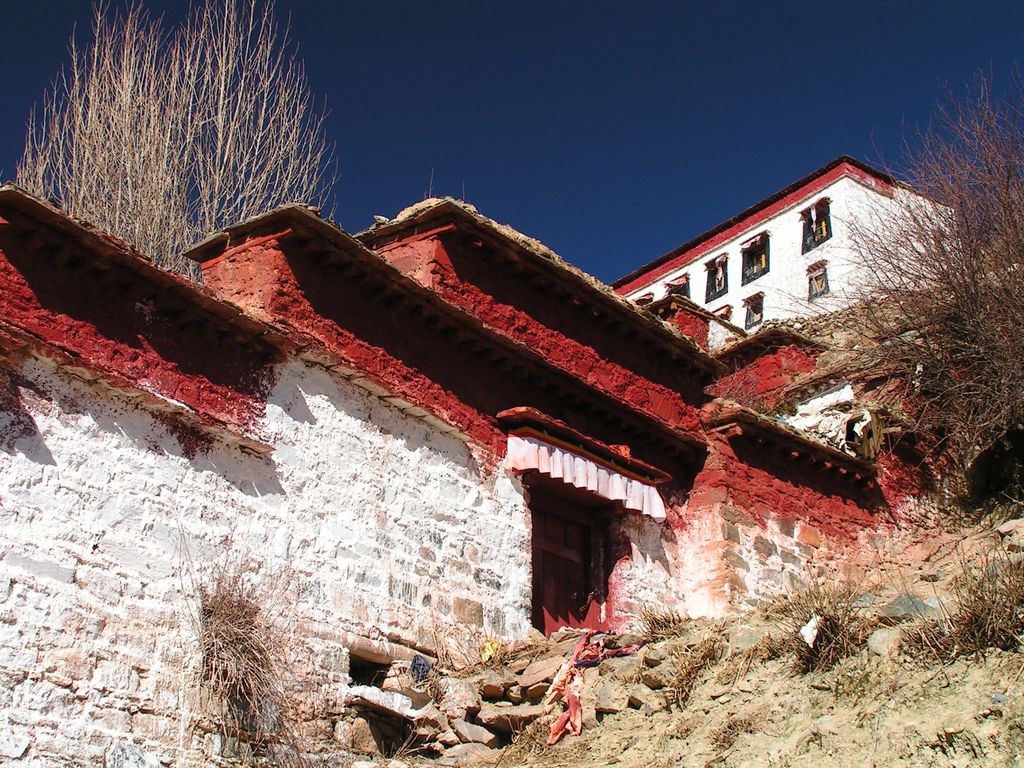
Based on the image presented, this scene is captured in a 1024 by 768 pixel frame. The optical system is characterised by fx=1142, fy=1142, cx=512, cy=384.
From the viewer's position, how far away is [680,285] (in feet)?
143

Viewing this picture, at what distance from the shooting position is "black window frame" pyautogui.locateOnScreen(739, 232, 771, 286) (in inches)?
1581

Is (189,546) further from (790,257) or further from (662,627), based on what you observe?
(790,257)

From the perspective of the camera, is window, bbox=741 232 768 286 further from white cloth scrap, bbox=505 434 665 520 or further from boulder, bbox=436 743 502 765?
boulder, bbox=436 743 502 765

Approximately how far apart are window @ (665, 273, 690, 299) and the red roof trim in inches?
21.0

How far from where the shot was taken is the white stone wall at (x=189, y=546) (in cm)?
813

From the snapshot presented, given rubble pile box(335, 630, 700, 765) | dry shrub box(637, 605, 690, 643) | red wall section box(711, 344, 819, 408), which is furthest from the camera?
red wall section box(711, 344, 819, 408)

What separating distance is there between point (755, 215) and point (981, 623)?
1382 inches

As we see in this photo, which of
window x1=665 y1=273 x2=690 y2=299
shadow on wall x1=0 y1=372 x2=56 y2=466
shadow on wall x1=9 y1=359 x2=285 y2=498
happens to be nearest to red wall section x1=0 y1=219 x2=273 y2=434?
shadow on wall x1=9 y1=359 x2=285 y2=498

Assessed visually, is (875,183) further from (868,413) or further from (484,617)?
(484,617)

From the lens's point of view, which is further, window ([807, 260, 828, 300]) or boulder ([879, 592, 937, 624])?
window ([807, 260, 828, 300])

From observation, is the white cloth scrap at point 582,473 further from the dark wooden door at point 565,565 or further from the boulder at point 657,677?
the boulder at point 657,677

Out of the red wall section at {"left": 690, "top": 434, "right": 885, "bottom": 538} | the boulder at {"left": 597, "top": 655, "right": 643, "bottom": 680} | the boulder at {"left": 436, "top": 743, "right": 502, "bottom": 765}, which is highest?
the red wall section at {"left": 690, "top": 434, "right": 885, "bottom": 538}

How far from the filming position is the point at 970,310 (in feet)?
52.3

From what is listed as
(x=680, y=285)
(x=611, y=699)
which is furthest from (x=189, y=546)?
(x=680, y=285)
